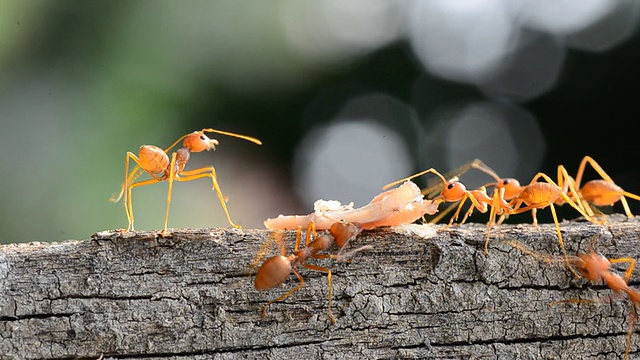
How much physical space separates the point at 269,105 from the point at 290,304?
90.2 inches

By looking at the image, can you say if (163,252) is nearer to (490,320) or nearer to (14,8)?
(490,320)

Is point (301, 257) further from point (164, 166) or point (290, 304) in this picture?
point (164, 166)

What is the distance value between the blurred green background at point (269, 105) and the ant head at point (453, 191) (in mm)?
1140

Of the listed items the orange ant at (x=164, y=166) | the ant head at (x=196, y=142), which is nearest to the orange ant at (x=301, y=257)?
the orange ant at (x=164, y=166)

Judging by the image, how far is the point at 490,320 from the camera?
4.73ft

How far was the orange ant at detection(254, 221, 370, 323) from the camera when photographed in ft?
4.48

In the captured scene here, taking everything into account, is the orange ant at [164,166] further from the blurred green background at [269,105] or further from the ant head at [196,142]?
the blurred green background at [269,105]

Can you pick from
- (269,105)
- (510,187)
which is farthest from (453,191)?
(269,105)

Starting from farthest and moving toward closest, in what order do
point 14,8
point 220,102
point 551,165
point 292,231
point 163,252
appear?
point 551,165, point 220,102, point 14,8, point 292,231, point 163,252

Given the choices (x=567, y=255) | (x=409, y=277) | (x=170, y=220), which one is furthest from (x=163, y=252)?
(x=170, y=220)

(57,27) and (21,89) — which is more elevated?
(57,27)

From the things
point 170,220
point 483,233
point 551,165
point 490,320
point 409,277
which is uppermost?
point 551,165

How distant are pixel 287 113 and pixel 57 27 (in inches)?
52.2

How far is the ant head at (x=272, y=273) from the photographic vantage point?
136cm
